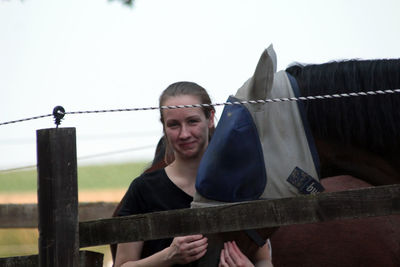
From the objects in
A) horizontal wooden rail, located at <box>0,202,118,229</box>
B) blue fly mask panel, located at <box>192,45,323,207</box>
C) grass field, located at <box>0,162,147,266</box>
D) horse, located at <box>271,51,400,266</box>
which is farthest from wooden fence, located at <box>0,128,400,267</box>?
grass field, located at <box>0,162,147,266</box>

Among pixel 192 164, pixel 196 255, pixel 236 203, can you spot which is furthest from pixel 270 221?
pixel 192 164

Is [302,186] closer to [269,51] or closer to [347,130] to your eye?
[347,130]

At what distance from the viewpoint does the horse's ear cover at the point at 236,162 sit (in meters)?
2.28

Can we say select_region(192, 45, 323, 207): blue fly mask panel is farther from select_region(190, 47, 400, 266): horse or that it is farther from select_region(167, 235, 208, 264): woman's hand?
select_region(167, 235, 208, 264): woman's hand

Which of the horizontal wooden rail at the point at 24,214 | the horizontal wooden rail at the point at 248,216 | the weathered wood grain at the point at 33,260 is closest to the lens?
the horizontal wooden rail at the point at 248,216

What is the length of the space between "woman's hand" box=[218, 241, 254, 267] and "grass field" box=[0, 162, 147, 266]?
669 cm

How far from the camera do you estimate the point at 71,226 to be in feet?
7.60

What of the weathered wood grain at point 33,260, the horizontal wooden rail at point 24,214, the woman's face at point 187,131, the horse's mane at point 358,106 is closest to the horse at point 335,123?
the horse's mane at point 358,106

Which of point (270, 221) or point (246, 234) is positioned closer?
point (270, 221)

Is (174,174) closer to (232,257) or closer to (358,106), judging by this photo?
(232,257)

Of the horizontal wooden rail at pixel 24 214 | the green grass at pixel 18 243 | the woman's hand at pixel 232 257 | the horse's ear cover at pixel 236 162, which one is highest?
the horse's ear cover at pixel 236 162

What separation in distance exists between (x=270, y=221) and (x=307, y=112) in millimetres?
418

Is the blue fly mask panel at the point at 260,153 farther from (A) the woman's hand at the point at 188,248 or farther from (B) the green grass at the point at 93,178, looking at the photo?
(B) the green grass at the point at 93,178

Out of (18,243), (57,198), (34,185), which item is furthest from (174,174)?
(34,185)
